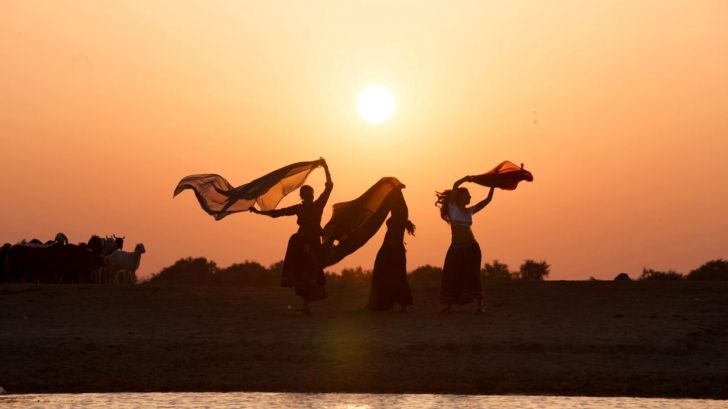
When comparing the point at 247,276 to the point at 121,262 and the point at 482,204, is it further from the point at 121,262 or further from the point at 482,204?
the point at 482,204

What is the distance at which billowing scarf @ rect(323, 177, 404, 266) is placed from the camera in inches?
886

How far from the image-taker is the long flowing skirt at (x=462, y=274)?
21422mm

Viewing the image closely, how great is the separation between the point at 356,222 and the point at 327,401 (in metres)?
9.05

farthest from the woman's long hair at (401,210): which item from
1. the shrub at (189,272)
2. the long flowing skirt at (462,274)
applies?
the shrub at (189,272)

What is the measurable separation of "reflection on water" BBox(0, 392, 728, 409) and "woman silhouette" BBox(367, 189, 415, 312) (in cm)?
741

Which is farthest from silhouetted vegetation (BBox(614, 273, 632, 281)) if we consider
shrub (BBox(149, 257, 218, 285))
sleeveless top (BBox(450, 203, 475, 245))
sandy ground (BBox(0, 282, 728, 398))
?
shrub (BBox(149, 257, 218, 285))

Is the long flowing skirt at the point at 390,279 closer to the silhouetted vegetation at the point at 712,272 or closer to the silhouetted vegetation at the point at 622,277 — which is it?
the silhouetted vegetation at the point at 622,277

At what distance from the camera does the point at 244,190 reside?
22.0 metres

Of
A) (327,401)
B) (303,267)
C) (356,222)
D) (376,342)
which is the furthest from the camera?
(356,222)

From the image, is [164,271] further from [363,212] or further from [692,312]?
[692,312]

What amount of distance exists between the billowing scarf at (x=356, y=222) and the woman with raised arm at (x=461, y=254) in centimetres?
128

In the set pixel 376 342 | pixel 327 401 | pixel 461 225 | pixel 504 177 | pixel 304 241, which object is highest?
pixel 504 177

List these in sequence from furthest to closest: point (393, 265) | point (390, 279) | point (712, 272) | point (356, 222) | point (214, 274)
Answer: point (214, 274) → point (712, 272) → point (356, 222) → point (390, 279) → point (393, 265)

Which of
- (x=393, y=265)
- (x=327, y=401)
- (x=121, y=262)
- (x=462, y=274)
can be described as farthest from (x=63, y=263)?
(x=327, y=401)
